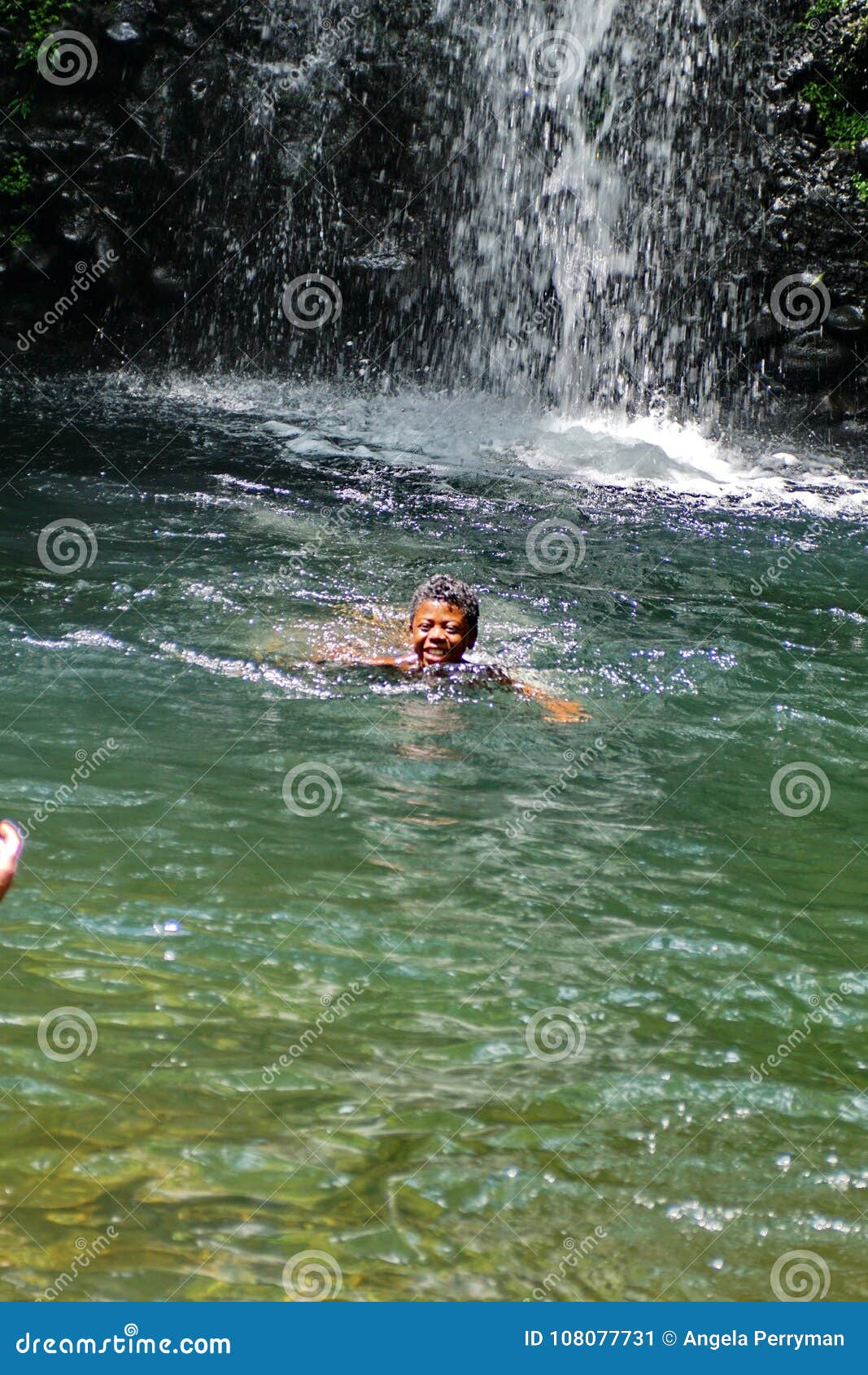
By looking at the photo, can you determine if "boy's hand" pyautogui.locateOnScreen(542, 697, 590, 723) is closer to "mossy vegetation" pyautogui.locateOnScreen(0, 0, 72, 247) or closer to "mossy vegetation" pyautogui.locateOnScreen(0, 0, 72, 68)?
"mossy vegetation" pyautogui.locateOnScreen(0, 0, 72, 247)

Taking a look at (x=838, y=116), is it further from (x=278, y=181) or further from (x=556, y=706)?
(x=556, y=706)

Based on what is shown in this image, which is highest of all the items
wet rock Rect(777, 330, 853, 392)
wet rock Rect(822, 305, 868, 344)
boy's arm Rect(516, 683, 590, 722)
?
wet rock Rect(822, 305, 868, 344)

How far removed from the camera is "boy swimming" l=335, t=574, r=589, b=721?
22.6 feet

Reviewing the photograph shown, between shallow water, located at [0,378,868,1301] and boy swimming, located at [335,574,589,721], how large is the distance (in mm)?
215

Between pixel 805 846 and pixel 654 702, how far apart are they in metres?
1.70

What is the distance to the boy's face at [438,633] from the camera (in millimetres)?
6887

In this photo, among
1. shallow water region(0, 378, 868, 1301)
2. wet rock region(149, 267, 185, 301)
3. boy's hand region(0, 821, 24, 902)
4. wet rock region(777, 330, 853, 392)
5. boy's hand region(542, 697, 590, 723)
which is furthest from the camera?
wet rock region(149, 267, 185, 301)

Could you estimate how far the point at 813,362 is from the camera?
14.5 m

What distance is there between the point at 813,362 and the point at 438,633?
9.24 metres

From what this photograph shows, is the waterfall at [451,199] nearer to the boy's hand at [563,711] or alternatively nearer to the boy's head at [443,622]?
the boy's head at [443,622]

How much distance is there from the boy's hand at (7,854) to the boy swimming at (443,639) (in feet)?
15.6

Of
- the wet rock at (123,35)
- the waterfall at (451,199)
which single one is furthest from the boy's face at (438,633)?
the wet rock at (123,35)

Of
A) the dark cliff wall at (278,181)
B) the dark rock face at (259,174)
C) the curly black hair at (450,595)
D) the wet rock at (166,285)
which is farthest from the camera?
the wet rock at (166,285)

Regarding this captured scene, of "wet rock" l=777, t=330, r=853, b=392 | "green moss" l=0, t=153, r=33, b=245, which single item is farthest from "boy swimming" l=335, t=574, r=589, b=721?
"green moss" l=0, t=153, r=33, b=245
